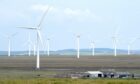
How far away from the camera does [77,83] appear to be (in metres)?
40.8

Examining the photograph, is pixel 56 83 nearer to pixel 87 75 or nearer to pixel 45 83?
pixel 45 83

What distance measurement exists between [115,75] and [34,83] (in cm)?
2295

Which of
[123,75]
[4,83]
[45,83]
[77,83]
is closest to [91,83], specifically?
[77,83]

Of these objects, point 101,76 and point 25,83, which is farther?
point 101,76

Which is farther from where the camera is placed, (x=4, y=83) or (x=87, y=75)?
(x=87, y=75)

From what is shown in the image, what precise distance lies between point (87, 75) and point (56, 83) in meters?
21.0

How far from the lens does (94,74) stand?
62.8 metres

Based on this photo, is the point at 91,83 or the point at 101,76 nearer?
the point at 91,83

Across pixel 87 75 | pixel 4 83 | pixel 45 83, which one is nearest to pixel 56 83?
pixel 45 83

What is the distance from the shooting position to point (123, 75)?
60.8 m

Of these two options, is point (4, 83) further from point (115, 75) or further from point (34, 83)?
point (115, 75)

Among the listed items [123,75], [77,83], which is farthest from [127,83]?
[123,75]

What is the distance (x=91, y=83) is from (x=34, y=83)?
529cm

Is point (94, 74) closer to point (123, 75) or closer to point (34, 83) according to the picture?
Answer: point (123, 75)
